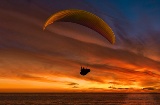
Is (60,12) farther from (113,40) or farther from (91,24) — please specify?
(113,40)

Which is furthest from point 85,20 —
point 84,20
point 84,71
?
point 84,71

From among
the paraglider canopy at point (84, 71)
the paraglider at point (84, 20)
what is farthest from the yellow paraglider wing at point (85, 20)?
the paraglider canopy at point (84, 71)

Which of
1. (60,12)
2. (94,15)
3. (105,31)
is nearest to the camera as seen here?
(60,12)

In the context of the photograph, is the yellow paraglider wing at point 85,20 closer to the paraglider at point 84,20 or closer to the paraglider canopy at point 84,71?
the paraglider at point 84,20

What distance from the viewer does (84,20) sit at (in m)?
25.3

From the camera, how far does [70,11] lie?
2308 centimetres

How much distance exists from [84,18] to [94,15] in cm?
102

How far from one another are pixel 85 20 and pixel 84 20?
0.10 m

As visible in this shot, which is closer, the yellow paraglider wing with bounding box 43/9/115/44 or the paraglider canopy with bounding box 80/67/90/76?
the yellow paraglider wing with bounding box 43/9/115/44

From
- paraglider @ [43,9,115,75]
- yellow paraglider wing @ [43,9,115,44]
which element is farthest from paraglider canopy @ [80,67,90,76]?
yellow paraglider wing @ [43,9,115,44]

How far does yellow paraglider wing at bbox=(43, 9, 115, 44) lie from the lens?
75.8 ft

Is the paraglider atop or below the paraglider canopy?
atop

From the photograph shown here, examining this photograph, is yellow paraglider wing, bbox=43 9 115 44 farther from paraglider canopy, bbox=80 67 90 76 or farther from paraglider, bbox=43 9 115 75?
paraglider canopy, bbox=80 67 90 76

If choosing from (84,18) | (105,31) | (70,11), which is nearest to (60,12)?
(70,11)
